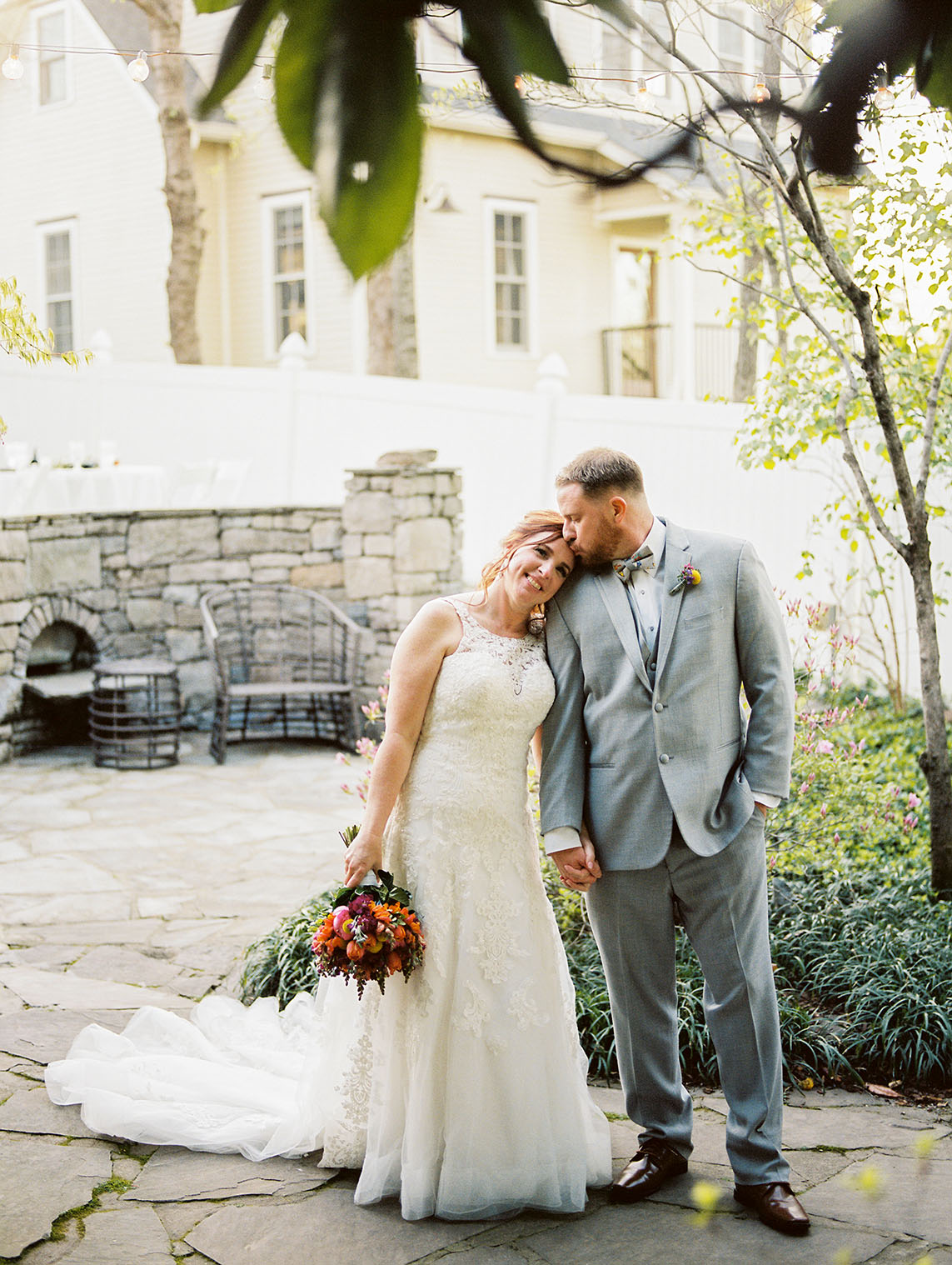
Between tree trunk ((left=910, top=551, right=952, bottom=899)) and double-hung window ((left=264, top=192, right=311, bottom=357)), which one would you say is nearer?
double-hung window ((left=264, top=192, right=311, bottom=357))

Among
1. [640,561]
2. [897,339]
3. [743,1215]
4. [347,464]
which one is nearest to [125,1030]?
[743,1215]

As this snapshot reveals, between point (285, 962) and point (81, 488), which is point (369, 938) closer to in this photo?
point (285, 962)

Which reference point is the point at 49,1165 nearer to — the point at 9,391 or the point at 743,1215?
the point at 743,1215

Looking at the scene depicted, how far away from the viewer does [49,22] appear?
596mm

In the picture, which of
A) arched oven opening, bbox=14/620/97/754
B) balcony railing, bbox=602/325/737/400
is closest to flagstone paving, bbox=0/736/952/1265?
arched oven opening, bbox=14/620/97/754

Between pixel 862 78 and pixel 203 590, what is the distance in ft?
27.4

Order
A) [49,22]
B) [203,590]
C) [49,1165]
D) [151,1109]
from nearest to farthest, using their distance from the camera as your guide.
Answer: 1. [49,22]
2. [49,1165]
3. [151,1109]
4. [203,590]

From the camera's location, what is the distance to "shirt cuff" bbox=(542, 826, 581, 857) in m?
2.72

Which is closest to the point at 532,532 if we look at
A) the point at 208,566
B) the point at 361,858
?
the point at 361,858

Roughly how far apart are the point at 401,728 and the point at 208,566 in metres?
6.16

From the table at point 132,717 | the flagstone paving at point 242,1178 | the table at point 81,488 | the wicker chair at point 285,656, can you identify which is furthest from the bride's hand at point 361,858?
the table at point 81,488

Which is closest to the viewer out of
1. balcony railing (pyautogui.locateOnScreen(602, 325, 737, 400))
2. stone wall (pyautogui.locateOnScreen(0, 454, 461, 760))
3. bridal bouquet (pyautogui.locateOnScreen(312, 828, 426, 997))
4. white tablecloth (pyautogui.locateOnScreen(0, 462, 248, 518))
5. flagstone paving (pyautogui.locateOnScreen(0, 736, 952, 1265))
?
flagstone paving (pyautogui.locateOnScreen(0, 736, 952, 1265))

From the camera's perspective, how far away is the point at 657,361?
49.3ft

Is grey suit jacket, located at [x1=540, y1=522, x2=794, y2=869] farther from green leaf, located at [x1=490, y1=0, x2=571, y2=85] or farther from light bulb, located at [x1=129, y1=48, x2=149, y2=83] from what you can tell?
green leaf, located at [x1=490, y1=0, x2=571, y2=85]
